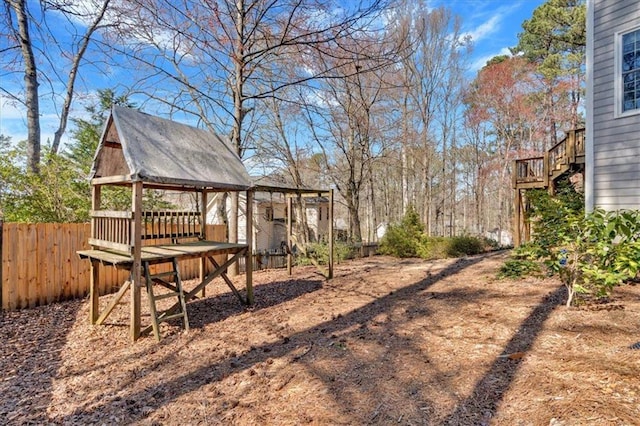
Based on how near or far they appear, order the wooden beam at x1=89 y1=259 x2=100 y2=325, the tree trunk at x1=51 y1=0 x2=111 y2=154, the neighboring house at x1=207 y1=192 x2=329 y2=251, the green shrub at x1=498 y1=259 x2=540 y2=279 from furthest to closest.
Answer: the neighboring house at x1=207 y1=192 x2=329 y2=251
the tree trunk at x1=51 y1=0 x2=111 y2=154
the green shrub at x1=498 y1=259 x2=540 y2=279
the wooden beam at x1=89 y1=259 x2=100 y2=325

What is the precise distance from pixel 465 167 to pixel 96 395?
2680 cm

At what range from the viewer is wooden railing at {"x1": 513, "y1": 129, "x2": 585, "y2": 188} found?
32.6ft

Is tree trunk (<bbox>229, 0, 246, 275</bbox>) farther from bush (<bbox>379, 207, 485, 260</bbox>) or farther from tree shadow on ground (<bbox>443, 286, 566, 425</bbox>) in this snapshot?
bush (<bbox>379, 207, 485, 260</bbox>)

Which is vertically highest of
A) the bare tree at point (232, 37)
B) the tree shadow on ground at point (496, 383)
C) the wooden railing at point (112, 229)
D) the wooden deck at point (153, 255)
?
the bare tree at point (232, 37)

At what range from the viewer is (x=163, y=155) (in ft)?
15.7

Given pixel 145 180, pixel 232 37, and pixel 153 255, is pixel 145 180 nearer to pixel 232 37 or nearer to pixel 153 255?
pixel 153 255

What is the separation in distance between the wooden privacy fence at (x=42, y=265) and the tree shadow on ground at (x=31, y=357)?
25 centimetres

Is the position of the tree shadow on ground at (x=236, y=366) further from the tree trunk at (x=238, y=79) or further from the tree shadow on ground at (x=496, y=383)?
the tree trunk at (x=238, y=79)

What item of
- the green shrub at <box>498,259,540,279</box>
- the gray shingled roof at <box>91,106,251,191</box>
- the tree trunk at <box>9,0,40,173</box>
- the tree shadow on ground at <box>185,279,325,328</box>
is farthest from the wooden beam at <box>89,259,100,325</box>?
the green shrub at <box>498,259,540,279</box>

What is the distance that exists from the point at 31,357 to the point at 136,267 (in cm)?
153

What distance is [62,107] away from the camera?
9.86 meters

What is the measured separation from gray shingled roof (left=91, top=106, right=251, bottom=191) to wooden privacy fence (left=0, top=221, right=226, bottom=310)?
2.00 m

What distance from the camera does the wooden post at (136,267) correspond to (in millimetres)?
4281

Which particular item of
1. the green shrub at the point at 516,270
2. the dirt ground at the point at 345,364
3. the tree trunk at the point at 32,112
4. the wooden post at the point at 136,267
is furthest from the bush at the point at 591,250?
the tree trunk at the point at 32,112
